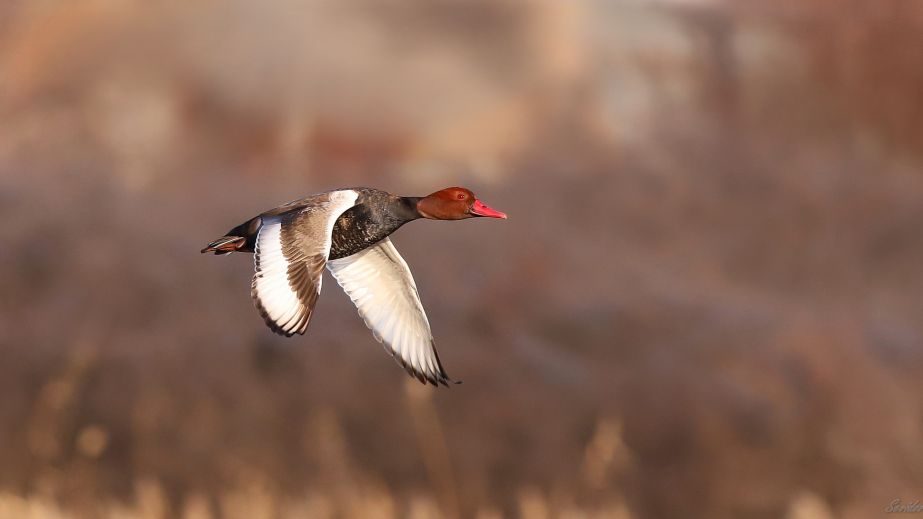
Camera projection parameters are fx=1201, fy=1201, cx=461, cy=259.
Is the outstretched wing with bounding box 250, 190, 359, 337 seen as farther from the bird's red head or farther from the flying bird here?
the bird's red head

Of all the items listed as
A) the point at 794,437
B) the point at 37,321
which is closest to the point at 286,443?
the point at 37,321

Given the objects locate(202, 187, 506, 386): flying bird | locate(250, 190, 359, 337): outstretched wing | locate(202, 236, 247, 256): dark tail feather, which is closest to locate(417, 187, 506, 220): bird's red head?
locate(202, 187, 506, 386): flying bird

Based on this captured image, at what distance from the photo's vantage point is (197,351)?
13.3 metres

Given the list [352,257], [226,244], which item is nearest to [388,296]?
[352,257]

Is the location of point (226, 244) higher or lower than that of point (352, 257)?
higher

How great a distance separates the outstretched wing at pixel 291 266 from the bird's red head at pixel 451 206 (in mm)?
263

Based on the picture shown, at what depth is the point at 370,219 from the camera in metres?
3.73

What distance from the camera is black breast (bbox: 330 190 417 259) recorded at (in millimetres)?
3732

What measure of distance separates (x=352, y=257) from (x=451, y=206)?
0.76 m

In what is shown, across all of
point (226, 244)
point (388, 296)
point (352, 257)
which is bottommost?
point (388, 296)

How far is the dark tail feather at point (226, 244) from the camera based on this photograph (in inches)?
141

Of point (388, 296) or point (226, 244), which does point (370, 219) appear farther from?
point (388, 296)

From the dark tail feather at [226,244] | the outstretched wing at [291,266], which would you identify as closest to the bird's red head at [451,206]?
the outstretched wing at [291,266]

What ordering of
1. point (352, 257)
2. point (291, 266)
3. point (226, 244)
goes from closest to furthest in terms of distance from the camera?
point (291, 266) < point (226, 244) < point (352, 257)
